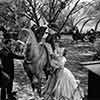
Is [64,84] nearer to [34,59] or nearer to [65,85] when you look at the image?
[65,85]

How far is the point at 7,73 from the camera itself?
4879 millimetres

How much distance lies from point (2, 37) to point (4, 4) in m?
6.52

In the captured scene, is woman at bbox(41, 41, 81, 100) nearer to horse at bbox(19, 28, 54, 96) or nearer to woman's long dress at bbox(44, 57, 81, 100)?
woman's long dress at bbox(44, 57, 81, 100)

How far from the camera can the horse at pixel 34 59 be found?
15.6 feet

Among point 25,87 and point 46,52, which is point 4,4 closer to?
point 25,87

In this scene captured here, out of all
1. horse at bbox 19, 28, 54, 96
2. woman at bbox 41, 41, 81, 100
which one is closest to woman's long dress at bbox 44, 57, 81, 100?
woman at bbox 41, 41, 81, 100

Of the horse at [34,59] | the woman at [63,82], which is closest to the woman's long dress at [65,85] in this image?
the woman at [63,82]

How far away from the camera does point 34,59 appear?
16.3 feet

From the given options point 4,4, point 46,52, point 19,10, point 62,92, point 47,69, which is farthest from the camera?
point 19,10

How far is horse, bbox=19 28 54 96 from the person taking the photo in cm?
475

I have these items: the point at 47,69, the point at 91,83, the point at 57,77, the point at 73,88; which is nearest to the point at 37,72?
the point at 47,69

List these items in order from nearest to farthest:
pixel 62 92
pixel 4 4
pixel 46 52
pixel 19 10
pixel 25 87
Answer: pixel 62 92 < pixel 46 52 < pixel 25 87 < pixel 4 4 < pixel 19 10

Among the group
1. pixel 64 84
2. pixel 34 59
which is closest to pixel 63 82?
pixel 64 84

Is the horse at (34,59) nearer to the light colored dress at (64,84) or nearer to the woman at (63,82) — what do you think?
the woman at (63,82)
